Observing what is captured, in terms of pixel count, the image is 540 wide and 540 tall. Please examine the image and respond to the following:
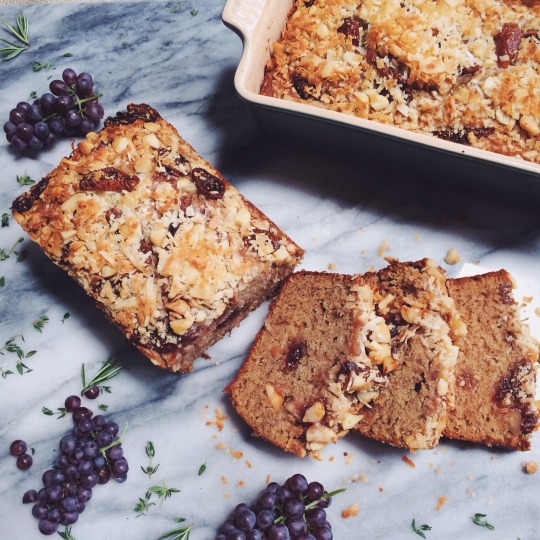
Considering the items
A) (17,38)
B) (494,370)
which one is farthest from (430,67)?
(17,38)

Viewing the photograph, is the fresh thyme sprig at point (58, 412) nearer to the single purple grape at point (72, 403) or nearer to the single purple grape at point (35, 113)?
the single purple grape at point (72, 403)

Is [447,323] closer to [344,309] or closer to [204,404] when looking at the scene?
[344,309]

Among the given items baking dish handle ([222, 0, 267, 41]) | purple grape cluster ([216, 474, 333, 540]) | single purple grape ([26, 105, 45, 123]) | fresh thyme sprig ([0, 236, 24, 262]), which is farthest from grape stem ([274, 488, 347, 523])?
single purple grape ([26, 105, 45, 123])

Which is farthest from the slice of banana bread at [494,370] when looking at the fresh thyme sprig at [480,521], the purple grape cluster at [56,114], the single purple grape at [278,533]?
the purple grape cluster at [56,114]

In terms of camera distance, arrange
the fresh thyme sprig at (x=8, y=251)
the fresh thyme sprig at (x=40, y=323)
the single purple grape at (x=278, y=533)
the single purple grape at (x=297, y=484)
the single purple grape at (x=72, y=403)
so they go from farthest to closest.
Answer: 1. the fresh thyme sprig at (x=8, y=251)
2. the fresh thyme sprig at (x=40, y=323)
3. the single purple grape at (x=72, y=403)
4. the single purple grape at (x=297, y=484)
5. the single purple grape at (x=278, y=533)

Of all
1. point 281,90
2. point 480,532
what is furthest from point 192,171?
point 480,532

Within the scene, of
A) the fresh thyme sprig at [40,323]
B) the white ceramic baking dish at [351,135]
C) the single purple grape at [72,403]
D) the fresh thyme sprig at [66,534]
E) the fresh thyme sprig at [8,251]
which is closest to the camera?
the white ceramic baking dish at [351,135]
